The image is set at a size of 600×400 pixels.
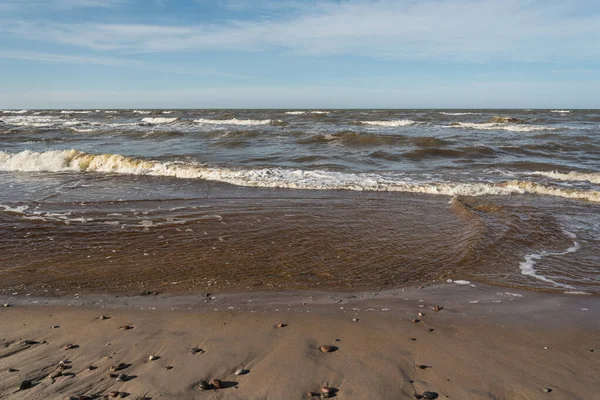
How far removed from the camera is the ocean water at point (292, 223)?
5047 millimetres

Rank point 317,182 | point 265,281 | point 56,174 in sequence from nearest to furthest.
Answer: point 265,281, point 317,182, point 56,174

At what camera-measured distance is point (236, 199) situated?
921 cm

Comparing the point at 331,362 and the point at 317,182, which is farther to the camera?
the point at 317,182

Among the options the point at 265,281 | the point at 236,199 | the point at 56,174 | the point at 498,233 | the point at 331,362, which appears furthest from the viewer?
the point at 56,174

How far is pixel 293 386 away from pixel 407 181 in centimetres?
927

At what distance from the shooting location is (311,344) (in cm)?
342

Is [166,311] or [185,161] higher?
[185,161]

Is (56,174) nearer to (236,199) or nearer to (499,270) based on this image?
(236,199)

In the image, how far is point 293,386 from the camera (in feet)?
9.39

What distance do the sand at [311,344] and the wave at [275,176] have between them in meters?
6.14

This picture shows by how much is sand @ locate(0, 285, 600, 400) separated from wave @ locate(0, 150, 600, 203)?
614cm

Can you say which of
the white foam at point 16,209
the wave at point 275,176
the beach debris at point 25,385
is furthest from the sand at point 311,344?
the wave at point 275,176

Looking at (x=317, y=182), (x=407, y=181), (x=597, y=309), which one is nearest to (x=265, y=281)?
(x=597, y=309)

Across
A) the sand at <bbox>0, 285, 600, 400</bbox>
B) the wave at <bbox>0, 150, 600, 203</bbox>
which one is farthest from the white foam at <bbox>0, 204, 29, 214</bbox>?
the wave at <bbox>0, 150, 600, 203</bbox>
